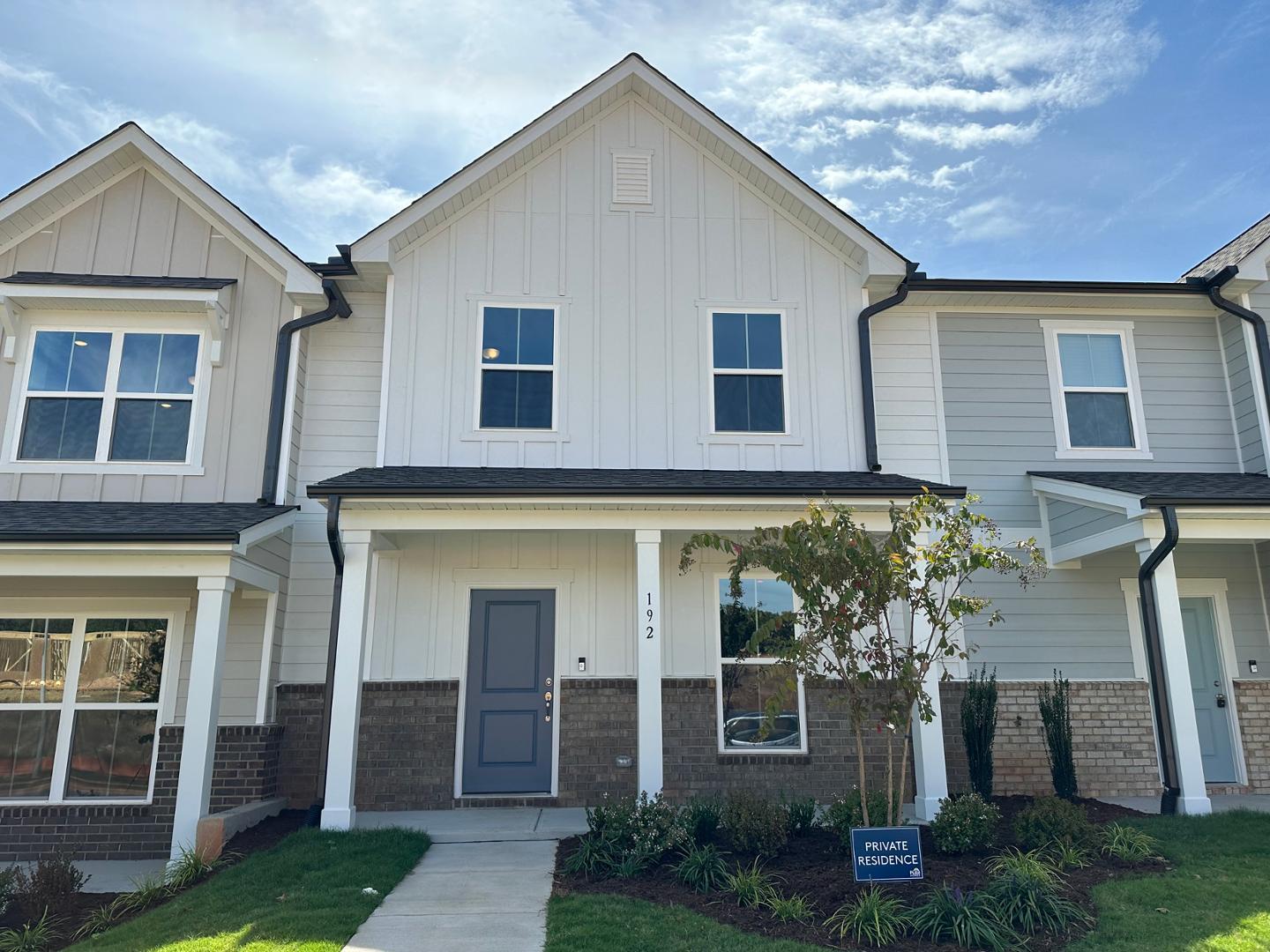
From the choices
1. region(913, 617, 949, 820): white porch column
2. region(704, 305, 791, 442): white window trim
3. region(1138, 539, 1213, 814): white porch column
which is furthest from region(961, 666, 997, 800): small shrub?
region(704, 305, 791, 442): white window trim

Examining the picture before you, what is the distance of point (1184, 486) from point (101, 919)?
10.8 metres

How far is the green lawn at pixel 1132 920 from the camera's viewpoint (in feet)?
16.6

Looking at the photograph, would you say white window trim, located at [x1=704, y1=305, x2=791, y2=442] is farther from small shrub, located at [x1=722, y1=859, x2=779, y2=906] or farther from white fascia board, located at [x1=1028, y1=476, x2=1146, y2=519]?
small shrub, located at [x1=722, y1=859, x2=779, y2=906]

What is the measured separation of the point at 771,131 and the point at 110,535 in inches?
355

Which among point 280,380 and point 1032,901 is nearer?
point 1032,901

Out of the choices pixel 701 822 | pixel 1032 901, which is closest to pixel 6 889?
pixel 701 822

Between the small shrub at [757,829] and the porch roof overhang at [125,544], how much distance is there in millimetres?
5059

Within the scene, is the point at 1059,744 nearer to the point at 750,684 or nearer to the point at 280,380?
the point at 750,684

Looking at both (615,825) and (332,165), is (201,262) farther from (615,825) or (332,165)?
(615,825)

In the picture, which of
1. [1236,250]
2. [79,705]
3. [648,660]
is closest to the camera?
[648,660]

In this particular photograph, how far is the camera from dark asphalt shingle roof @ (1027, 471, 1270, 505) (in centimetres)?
841

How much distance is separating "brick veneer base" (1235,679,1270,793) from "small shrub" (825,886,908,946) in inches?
275

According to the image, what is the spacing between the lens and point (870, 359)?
1028 centimetres

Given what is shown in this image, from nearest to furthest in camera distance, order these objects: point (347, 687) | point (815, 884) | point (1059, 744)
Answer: point (815, 884) < point (347, 687) < point (1059, 744)
